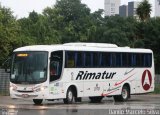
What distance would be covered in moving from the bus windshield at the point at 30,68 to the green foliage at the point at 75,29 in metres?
16.0

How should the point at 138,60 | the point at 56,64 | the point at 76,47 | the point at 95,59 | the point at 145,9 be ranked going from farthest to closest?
the point at 145,9, the point at 138,60, the point at 95,59, the point at 76,47, the point at 56,64

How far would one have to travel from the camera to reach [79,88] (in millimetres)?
30109

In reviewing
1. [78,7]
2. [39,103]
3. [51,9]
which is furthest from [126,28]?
[39,103]

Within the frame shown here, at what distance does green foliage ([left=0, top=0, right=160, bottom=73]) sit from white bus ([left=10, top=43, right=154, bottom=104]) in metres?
13.4

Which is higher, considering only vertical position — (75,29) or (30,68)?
(75,29)

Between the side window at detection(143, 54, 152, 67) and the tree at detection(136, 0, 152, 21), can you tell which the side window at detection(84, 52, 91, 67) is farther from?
the tree at detection(136, 0, 152, 21)

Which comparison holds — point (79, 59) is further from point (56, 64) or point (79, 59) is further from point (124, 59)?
point (124, 59)

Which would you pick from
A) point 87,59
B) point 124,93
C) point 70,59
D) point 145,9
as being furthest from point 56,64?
point 145,9

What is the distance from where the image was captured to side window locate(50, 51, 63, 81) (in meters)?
28.2

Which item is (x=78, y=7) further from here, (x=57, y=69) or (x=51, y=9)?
(x=57, y=69)

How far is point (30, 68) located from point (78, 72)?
2.98 m

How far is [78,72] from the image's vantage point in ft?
98.3

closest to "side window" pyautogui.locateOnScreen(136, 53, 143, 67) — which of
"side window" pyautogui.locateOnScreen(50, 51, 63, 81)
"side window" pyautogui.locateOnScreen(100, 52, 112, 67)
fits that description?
"side window" pyautogui.locateOnScreen(100, 52, 112, 67)

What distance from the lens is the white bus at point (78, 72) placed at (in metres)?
28.0
